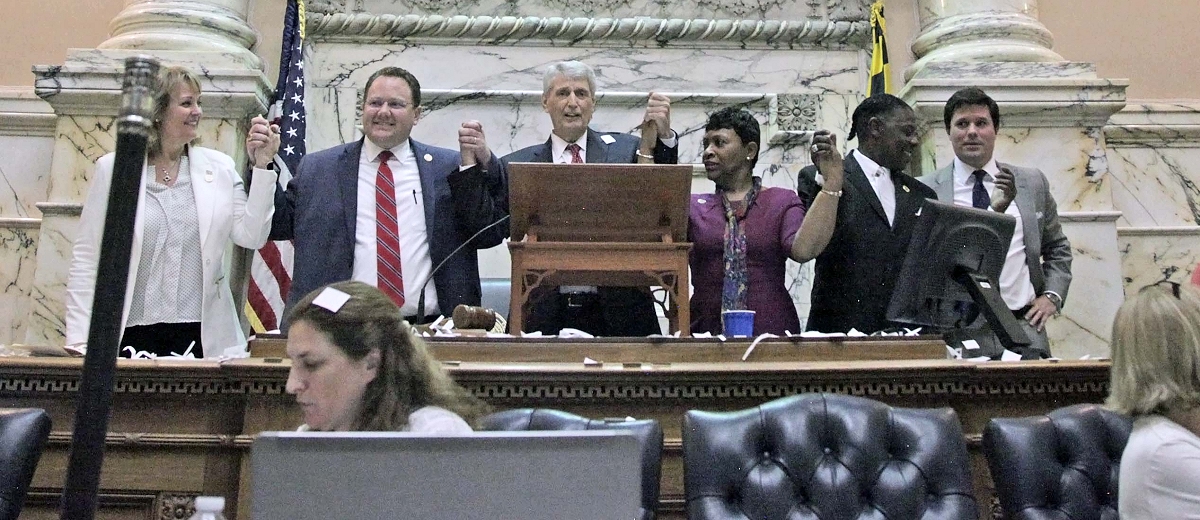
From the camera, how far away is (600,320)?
3561mm

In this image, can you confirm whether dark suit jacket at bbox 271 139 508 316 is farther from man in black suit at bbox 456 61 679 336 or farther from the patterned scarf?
the patterned scarf

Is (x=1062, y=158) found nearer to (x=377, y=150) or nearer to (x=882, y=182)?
(x=882, y=182)

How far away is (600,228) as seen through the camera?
3.17 meters

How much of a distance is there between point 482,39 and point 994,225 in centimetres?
327

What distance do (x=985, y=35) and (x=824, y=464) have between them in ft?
12.2

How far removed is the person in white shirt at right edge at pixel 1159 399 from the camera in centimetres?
210

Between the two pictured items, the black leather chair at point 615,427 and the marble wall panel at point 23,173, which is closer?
the black leather chair at point 615,427

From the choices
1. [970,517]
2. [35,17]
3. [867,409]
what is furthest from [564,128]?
[35,17]

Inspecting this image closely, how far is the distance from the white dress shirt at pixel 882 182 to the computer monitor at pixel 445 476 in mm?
2646

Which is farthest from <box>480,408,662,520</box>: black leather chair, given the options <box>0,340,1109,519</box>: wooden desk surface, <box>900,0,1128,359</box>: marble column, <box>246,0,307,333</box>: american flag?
<box>900,0,1128,359</box>: marble column

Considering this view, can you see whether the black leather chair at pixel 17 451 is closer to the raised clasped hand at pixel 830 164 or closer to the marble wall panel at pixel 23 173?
the raised clasped hand at pixel 830 164

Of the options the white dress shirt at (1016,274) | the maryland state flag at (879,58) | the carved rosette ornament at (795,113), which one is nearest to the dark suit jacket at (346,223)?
the white dress shirt at (1016,274)

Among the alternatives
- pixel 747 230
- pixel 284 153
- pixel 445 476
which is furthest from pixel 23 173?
pixel 445 476

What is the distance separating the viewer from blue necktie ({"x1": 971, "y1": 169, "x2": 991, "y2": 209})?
13.1 ft
